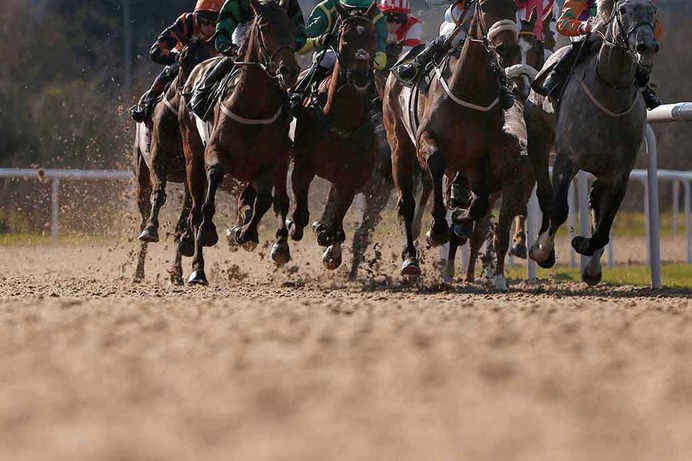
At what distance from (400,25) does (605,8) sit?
7.96 feet

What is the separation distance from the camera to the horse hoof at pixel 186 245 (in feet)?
28.2

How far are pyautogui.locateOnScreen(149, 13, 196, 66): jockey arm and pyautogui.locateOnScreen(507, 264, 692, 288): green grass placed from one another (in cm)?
272

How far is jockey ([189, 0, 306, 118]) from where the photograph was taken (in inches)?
323

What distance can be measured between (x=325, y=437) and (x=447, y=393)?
23.4 inches

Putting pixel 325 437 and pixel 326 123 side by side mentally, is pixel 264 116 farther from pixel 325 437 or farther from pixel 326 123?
pixel 325 437

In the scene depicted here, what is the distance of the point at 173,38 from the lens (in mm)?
9336

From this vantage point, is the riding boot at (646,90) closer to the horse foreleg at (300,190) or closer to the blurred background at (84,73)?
the horse foreleg at (300,190)

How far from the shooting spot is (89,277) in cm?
992

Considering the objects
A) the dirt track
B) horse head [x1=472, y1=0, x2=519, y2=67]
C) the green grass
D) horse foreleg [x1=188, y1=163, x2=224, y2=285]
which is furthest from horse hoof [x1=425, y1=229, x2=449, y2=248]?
the dirt track

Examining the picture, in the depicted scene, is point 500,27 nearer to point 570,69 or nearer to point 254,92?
point 570,69

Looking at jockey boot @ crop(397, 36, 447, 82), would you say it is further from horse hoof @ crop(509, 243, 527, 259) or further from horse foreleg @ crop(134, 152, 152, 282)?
horse foreleg @ crop(134, 152, 152, 282)

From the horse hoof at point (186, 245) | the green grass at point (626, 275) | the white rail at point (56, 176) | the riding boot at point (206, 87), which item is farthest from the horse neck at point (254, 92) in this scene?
the white rail at point (56, 176)

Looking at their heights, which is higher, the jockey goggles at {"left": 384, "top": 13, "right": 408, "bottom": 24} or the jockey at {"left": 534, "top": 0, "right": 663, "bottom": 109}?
the jockey goggles at {"left": 384, "top": 13, "right": 408, "bottom": 24}

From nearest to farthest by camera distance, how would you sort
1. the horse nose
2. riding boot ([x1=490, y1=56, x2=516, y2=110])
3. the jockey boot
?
the horse nose, riding boot ([x1=490, y1=56, x2=516, y2=110]), the jockey boot
